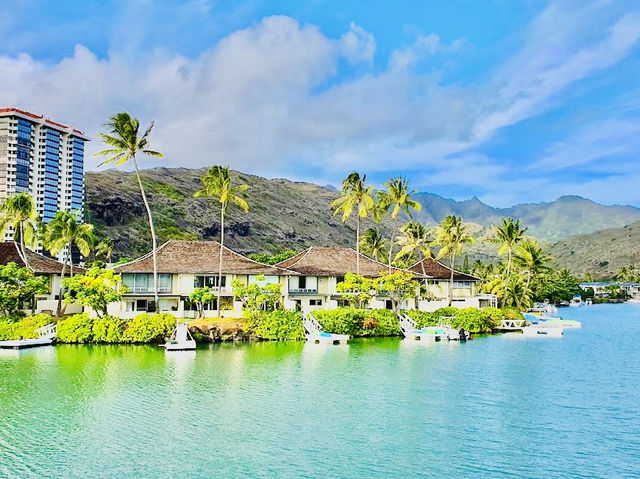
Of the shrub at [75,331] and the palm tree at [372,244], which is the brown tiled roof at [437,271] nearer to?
the palm tree at [372,244]

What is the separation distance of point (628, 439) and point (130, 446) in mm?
19297

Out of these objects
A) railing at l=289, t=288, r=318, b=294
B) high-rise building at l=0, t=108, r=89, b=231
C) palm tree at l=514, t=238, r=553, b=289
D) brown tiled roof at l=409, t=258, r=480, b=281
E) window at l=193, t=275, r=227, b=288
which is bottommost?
railing at l=289, t=288, r=318, b=294

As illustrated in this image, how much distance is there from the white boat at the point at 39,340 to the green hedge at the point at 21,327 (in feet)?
1.83

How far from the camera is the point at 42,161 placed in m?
124

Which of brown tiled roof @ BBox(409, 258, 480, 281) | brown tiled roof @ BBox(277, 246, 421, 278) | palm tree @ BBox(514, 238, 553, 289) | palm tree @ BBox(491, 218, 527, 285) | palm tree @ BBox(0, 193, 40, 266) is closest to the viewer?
palm tree @ BBox(0, 193, 40, 266)

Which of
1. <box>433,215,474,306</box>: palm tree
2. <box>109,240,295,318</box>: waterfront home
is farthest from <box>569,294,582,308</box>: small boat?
<box>109,240,295,318</box>: waterfront home

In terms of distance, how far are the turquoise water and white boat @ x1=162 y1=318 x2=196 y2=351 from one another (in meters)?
2.57

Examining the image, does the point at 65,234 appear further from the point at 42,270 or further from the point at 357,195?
the point at 357,195

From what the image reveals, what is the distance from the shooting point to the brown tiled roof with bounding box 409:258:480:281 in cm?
7025

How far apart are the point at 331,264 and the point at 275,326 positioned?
48.3ft

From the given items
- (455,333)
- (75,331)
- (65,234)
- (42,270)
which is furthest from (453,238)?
(42,270)

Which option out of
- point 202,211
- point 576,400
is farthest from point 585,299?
point 576,400

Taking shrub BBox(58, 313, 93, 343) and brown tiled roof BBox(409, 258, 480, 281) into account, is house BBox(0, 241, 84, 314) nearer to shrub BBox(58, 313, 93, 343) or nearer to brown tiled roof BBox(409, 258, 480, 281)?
shrub BBox(58, 313, 93, 343)

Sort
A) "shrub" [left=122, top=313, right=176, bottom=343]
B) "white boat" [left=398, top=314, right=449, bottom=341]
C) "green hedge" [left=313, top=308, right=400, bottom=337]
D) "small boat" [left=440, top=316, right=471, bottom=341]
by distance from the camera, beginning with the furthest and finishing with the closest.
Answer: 1. "small boat" [left=440, top=316, right=471, bottom=341]
2. "white boat" [left=398, top=314, right=449, bottom=341]
3. "green hedge" [left=313, top=308, right=400, bottom=337]
4. "shrub" [left=122, top=313, right=176, bottom=343]
